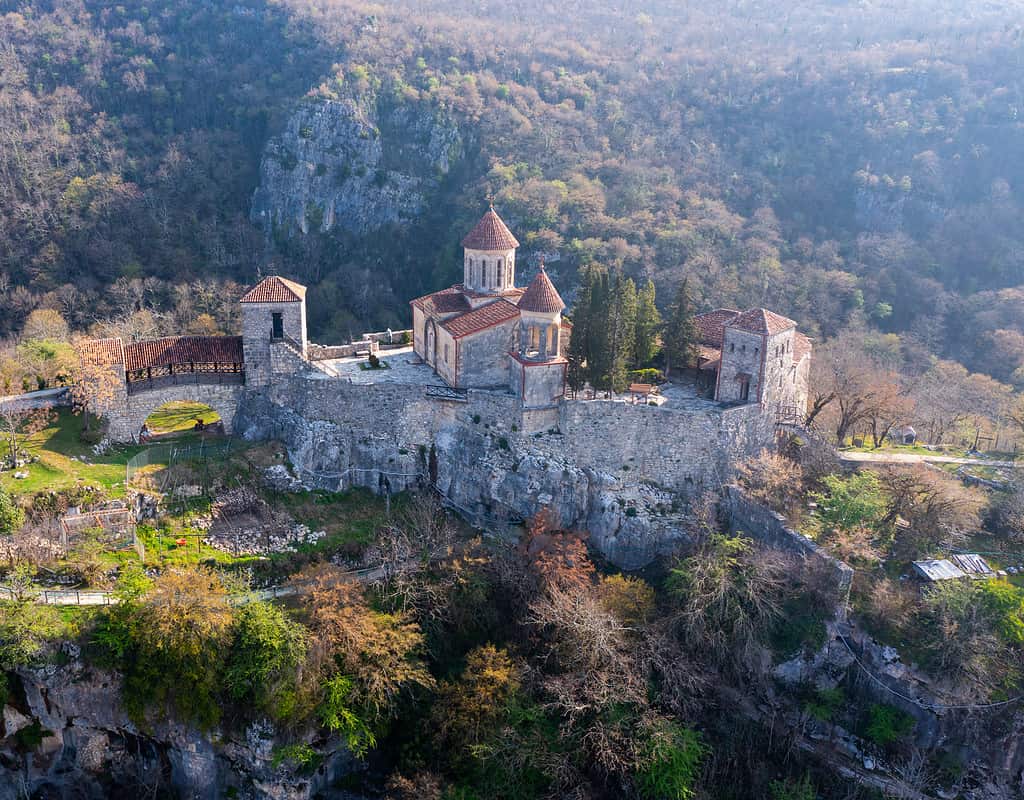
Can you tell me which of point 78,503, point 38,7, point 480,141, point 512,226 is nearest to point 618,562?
point 78,503

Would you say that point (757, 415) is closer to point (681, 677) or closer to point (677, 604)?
point (677, 604)

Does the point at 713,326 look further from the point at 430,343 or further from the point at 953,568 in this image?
the point at 953,568

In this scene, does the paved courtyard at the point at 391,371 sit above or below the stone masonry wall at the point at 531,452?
above

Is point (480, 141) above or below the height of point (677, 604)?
above

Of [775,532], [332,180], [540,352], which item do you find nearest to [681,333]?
[540,352]

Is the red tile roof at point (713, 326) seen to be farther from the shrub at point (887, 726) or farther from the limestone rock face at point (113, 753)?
the limestone rock face at point (113, 753)

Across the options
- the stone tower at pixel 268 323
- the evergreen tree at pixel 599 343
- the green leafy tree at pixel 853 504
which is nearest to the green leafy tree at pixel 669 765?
the green leafy tree at pixel 853 504

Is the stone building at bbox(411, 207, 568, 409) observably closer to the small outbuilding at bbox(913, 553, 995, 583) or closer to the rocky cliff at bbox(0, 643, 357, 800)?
the small outbuilding at bbox(913, 553, 995, 583)
